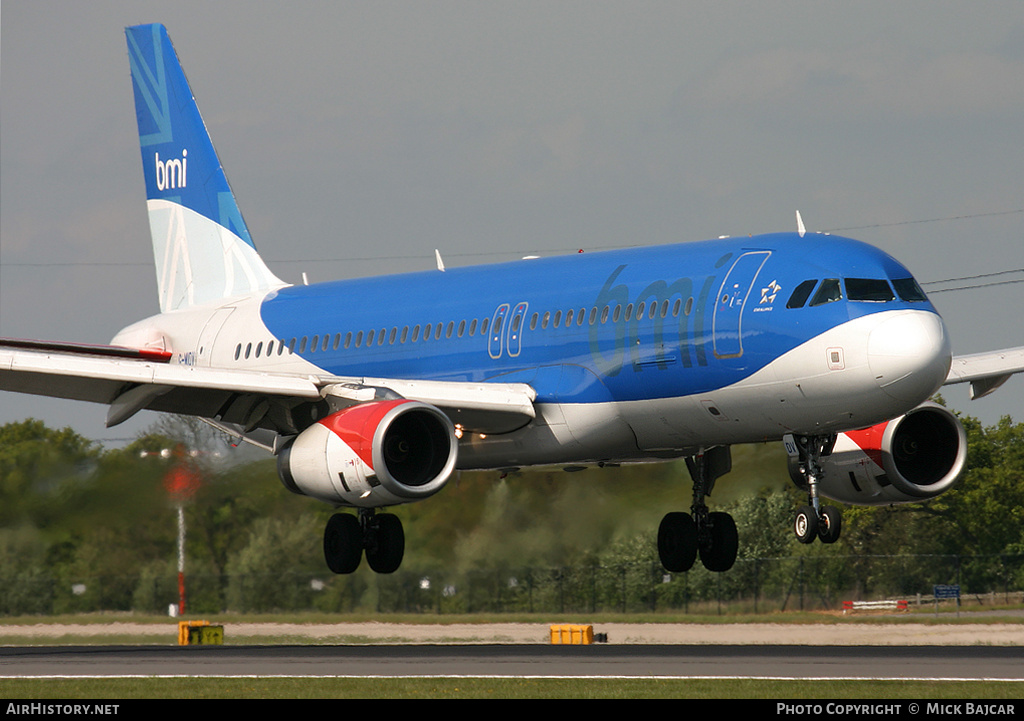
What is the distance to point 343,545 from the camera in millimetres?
32219

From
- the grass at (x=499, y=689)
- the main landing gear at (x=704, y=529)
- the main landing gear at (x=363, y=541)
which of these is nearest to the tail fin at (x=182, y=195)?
the main landing gear at (x=363, y=541)

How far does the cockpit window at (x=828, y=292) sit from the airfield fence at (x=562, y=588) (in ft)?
49.3

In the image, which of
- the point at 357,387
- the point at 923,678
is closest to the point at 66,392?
the point at 357,387

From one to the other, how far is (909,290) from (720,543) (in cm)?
877

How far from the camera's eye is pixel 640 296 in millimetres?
28016

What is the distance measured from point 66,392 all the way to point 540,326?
29.9 ft

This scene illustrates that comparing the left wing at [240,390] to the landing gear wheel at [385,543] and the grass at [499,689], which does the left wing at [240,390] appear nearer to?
the landing gear wheel at [385,543]

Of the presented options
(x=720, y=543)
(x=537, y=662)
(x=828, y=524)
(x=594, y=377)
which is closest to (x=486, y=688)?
(x=537, y=662)

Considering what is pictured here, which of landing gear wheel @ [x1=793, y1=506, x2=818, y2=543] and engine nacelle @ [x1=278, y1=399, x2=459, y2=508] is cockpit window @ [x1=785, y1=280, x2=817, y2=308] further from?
engine nacelle @ [x1=278, y1=399, x2=459, y2=508]

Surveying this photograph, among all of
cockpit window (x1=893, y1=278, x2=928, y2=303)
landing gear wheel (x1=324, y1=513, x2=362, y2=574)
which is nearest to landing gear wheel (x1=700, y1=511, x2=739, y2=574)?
landing gear wheel (x1=324, y1=513, x2=362, y2=574)

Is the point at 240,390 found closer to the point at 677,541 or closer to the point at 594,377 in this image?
the point at 594,377

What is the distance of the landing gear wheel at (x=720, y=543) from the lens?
32.8m

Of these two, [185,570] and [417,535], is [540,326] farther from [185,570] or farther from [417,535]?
[185,570]

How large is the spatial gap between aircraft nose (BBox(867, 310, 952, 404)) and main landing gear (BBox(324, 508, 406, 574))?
1146 centimetres
